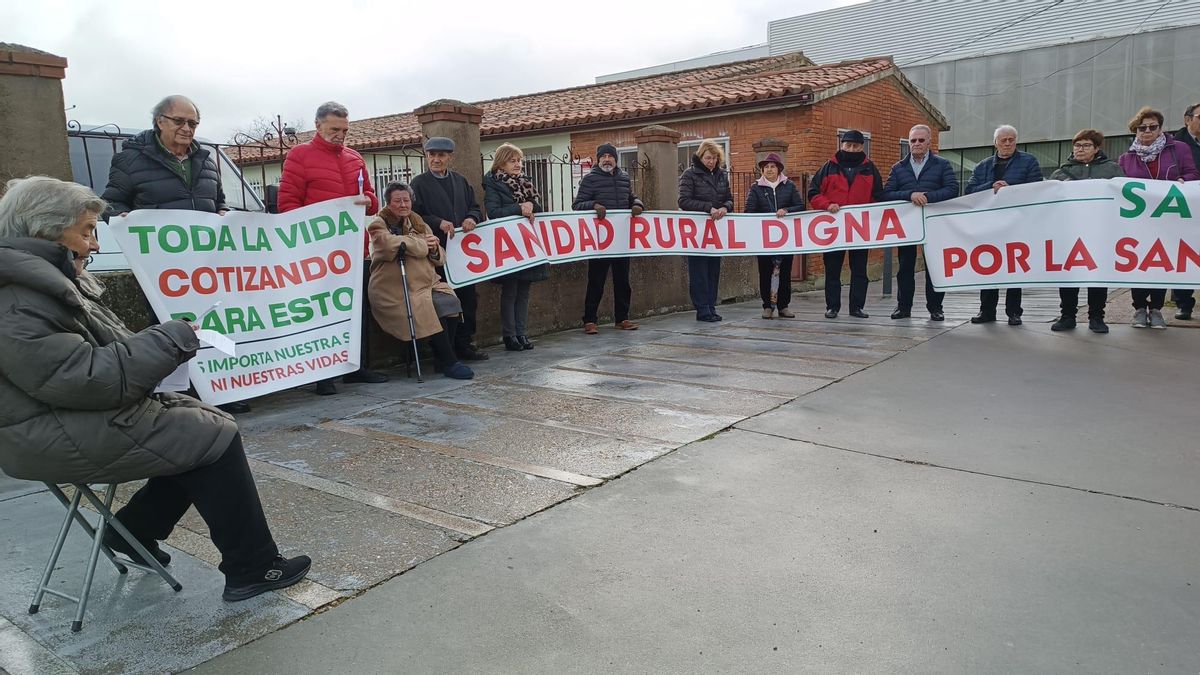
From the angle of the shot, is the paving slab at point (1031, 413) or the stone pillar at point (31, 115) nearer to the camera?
the paving slab at point (1031, 413)

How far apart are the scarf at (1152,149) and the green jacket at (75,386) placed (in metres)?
8.59

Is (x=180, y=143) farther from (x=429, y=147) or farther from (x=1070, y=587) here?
(x=1070, y=587)

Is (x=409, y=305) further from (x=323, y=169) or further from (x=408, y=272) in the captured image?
(x=323, y=169)

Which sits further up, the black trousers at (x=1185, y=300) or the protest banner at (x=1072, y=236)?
the protest banner at (x=1072, y=236)

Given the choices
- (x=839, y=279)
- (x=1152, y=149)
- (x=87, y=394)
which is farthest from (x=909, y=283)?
(x=87, y=394)

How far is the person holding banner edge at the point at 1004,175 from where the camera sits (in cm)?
853

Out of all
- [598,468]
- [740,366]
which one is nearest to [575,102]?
[740,366]

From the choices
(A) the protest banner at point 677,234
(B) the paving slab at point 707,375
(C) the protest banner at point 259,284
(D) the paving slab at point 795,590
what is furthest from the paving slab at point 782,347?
(C) the protest banner at point 259,284

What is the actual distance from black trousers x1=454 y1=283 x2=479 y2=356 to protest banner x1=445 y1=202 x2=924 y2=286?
7.6 inches

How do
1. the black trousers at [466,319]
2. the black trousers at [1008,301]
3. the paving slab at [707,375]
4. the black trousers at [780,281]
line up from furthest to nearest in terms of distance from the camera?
the black trousers at [780,281]
the black trousers at [1008,301]
the black trousers at [466,319]
the paving slab at [707,375]

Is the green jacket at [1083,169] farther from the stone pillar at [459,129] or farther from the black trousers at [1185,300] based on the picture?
the stone pillar at [459,129]

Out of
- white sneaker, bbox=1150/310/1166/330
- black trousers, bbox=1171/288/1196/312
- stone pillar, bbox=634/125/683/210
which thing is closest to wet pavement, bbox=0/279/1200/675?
white sneaker, bbox=1150/310/1166/330

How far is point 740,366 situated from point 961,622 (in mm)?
4360

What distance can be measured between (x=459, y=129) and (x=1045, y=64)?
22.8m
